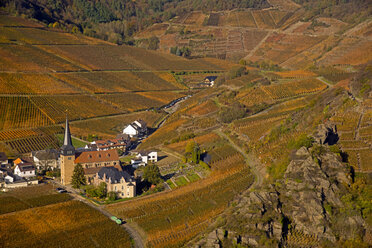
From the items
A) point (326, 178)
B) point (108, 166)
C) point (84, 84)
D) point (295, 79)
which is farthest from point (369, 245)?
point (84, 84)

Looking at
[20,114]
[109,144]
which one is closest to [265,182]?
[109,144]

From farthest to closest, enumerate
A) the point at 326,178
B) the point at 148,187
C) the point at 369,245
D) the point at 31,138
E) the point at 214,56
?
the point at 214,56, the point at 31,138, the point at 148,187, the point at 326,178, the point at 369,245

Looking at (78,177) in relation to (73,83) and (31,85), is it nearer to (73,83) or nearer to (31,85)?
(31,85)

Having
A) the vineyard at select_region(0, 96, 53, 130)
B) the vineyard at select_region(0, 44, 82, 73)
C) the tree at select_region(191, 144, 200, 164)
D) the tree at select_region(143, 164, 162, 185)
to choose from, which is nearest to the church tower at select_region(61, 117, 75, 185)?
the tree at select_region(143, 164, 162, 185)

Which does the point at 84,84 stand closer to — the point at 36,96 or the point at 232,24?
the point at 36,96

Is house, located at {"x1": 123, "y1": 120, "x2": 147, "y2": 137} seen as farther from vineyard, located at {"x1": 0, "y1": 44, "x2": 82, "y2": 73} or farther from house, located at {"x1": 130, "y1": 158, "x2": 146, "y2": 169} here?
vineyard, located at {"x1": 0, "y1": 44, "x2": 82, "y2": 73}

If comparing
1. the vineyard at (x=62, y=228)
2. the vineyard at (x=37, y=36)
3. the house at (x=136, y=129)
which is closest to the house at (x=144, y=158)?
the vineyard at (x=62, y=228)

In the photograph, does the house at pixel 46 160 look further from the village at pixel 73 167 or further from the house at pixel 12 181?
the house at pixel 12 181
